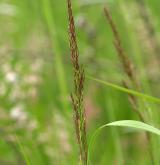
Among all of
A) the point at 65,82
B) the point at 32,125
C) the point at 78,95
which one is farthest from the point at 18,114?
the point at 78,95

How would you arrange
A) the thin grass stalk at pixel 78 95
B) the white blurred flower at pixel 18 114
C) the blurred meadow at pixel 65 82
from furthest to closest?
the white blurred flower at pixel 18 114 < the blurred meadow at pixel 65 82 < the thin grass stalk at pixel 78 95

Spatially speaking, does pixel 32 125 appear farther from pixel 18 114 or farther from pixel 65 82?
pixel 65 82

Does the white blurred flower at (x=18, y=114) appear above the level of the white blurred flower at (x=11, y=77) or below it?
below

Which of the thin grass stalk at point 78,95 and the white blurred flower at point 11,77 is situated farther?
the white blurred flower at point 11,77

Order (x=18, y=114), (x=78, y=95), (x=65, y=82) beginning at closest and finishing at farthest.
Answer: (x=78, y=95), (x=18, y=114), (x=65, y=82)

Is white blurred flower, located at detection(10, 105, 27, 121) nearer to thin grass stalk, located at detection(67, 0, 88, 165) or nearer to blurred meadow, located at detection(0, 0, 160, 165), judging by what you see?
blurred meadow, located at detection(0, 0, 160, 165)

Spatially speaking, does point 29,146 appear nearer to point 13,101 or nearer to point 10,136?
point 10,136

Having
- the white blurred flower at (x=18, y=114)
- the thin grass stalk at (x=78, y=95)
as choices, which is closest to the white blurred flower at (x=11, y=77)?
the white blurred flower at (x=18, y=114)

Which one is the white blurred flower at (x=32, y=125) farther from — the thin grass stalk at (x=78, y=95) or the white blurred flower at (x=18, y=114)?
the thin grass stalk at (x=78, y=95)
